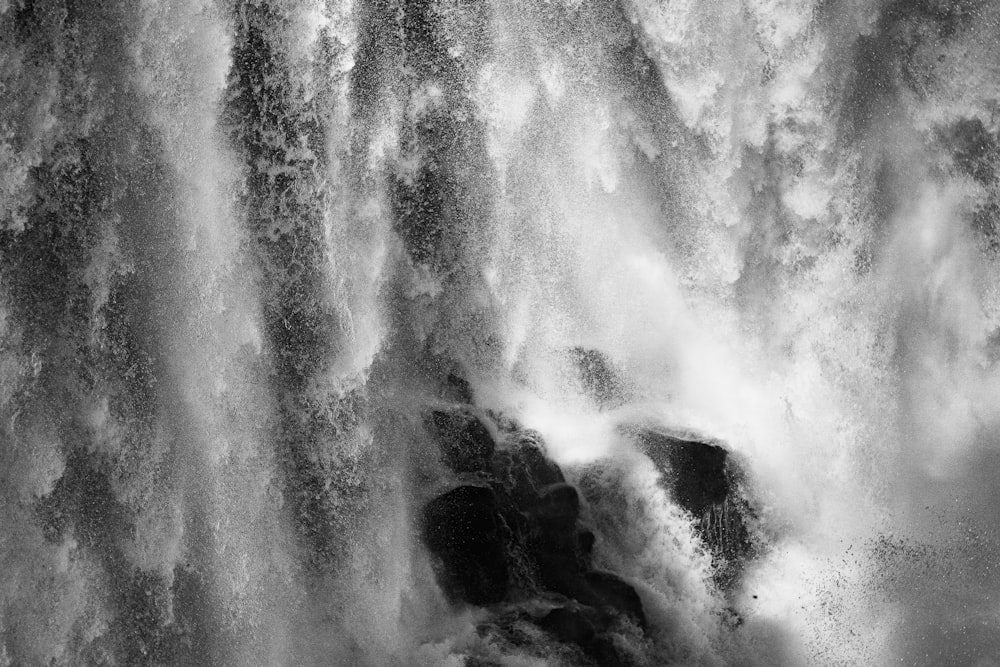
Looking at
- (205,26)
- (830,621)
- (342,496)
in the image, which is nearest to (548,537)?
(342,496)

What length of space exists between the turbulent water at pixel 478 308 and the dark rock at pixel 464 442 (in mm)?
212

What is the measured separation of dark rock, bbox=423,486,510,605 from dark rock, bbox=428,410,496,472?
0.23 m

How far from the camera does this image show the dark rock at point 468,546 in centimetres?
940

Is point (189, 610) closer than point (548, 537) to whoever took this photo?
Yes

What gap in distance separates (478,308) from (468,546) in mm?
2243

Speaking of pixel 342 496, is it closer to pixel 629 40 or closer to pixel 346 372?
pixel 346 372

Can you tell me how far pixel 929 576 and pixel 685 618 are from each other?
245 cm

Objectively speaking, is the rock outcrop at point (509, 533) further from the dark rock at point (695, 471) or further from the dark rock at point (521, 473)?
the dark rock at point (695, 471)

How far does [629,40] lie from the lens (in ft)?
29.2

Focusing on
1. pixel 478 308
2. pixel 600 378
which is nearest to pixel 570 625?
pixel 600 378

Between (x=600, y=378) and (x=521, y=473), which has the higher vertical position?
(x=600, y=378)

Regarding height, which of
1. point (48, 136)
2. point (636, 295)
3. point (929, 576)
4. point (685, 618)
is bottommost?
point (685, 618)

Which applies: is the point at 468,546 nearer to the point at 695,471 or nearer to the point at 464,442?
the point at 464,442

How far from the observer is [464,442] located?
9.49 m
